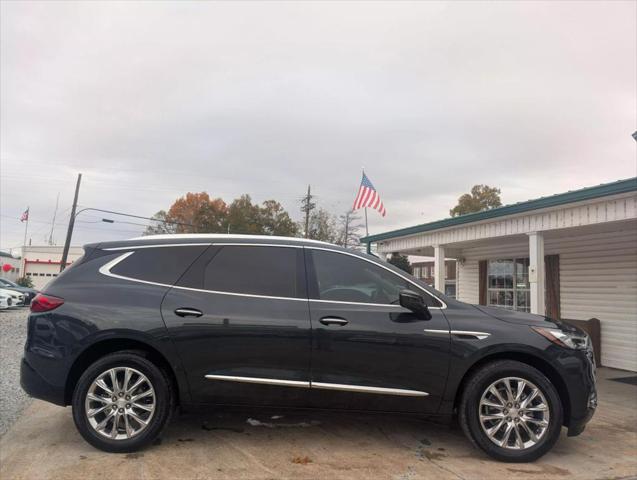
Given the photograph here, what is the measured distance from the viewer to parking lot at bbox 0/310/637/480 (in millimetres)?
3695

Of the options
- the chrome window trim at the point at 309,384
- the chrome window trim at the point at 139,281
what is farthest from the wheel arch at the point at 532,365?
the chrome window trim at the point at 139,281

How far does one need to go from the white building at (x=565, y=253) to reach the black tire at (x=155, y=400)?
6.64 meters


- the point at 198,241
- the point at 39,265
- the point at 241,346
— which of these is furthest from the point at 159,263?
the point at 39,265

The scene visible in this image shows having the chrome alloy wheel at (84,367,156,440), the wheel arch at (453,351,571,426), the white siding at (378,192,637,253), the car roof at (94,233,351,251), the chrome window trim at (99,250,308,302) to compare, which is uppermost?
the white siding at (378,192,637,253)

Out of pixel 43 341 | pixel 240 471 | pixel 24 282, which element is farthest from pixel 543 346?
pixel 24 282

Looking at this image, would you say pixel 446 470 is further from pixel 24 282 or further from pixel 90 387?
pixel 24 282

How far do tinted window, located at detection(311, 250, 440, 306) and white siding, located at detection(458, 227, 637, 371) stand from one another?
7.10m

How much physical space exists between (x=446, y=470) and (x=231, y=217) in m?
54.8


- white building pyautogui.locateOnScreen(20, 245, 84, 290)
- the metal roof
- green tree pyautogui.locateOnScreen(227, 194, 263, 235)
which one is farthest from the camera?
green tree pyautogui.locateOnScreen(227, 194, 263, 235)

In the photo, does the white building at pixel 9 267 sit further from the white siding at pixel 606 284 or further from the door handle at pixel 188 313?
the door handle at pixel 188 313

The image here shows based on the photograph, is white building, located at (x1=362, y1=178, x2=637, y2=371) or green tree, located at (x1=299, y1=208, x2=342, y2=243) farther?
green tree, located at (x1=299, y1=208, x2=342, y2=243)

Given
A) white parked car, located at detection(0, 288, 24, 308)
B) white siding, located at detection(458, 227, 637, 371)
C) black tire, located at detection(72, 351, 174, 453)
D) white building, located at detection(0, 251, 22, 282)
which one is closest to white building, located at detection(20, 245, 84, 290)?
white building, located at detection(0, 251, 22, 282)

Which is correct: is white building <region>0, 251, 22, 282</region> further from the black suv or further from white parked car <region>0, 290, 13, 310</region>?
the black suv

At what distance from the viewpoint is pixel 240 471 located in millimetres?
3695
